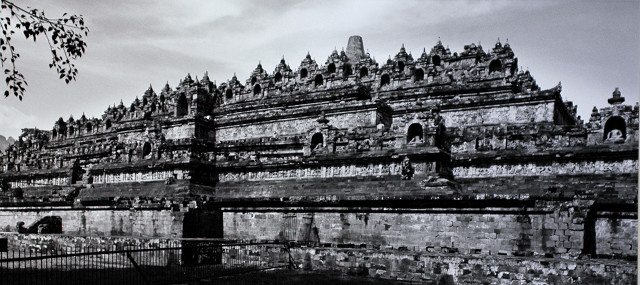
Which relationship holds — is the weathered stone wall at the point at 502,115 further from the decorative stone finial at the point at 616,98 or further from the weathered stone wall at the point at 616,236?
the weathered stone wall at the point at 616,236

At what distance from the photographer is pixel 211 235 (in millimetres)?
25828

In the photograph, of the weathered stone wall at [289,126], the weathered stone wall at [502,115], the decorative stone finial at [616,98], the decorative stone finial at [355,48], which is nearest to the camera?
the decorative stone finial at [616,98]

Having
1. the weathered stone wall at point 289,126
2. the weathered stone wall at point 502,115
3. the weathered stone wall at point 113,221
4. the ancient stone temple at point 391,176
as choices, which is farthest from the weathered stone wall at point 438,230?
the weathered stone wall at point 502,115

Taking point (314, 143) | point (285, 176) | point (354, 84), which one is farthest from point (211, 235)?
point (354, 84)

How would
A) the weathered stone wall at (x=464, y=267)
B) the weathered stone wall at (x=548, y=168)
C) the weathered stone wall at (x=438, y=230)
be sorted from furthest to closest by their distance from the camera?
the weathered stone wall at (x=548, y=168), the weathered stone wall at (x=438, y=230), the weathered stone wall at (x=464, y=267)

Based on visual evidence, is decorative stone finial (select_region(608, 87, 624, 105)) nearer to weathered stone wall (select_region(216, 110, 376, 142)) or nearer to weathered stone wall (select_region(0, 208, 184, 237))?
weathered stone wall (select_region(216, 110, 376, 142))

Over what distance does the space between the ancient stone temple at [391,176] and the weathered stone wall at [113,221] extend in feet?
0.33

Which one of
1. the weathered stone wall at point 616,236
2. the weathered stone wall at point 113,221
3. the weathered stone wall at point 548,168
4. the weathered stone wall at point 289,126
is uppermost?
the weathered stone wall at point 289,126

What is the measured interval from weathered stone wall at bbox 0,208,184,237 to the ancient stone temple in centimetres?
10

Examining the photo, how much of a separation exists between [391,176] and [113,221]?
15370mm

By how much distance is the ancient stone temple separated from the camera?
59.1 ft

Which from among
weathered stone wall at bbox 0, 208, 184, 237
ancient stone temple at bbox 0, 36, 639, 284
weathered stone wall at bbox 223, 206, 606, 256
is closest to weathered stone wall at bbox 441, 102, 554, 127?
ancient stone temple at bbox 0, 36, 639, 284

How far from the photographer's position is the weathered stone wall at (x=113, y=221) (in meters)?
25.2

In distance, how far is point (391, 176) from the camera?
24.2m
